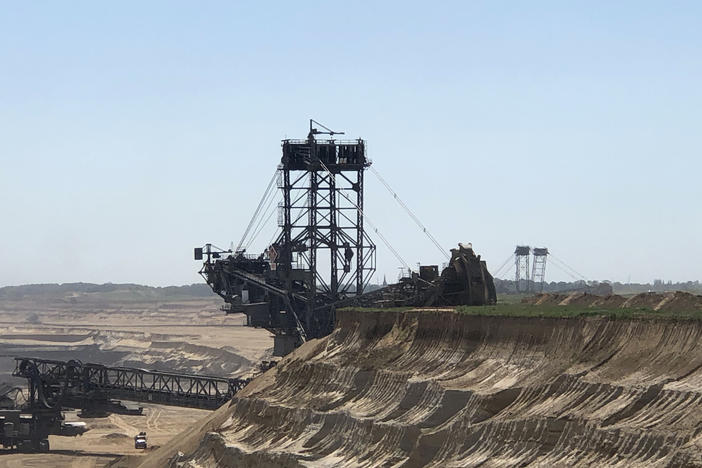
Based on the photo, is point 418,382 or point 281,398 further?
point 281,398

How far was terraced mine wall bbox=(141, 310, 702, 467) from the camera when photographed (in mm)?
35031

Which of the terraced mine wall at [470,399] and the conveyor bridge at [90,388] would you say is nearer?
the terraced mine wall at [470,399]

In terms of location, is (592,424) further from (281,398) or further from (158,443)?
(158,443)

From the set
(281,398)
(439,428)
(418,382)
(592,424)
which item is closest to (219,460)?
(281,398)

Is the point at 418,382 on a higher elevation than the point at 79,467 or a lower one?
higher

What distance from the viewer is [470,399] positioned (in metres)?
45.9

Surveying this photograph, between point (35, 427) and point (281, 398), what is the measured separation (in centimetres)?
3304

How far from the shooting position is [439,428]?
4588cm

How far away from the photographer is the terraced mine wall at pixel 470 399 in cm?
3503

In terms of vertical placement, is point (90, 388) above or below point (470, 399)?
below

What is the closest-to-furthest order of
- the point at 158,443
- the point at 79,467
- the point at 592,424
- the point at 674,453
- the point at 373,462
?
the point at 674,453
the point at 592,424
the point at 373,462
the point at 79,467
the point at 158,443

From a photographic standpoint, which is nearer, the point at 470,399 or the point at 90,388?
the point at 470,399

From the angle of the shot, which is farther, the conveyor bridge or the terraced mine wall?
the conveyor bridge

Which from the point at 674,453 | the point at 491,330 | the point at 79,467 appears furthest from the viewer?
the point at 79,467
